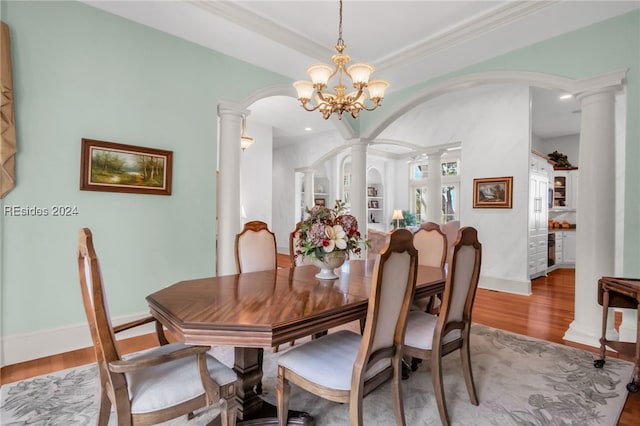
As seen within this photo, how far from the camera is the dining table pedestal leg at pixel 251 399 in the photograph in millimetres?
1736

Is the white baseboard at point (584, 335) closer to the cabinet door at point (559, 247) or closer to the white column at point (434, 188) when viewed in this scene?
the white column at point (434, 188)

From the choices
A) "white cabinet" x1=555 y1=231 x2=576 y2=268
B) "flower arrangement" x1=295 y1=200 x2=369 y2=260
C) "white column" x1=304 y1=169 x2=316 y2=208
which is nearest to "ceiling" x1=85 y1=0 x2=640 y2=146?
"flower arrangement" x1=295 y1=200 x2=369 y2=260

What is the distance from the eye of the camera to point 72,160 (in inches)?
107

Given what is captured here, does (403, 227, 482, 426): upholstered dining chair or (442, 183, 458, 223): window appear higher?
(442, 183, 458, 223): window

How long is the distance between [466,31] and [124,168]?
3.62m

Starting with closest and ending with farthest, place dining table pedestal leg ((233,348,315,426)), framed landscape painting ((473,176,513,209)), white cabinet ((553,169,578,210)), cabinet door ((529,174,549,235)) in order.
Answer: dining table pedestal leg ((233,348,315,426)) → framed landscape painting ((473,176,513,209)) → cabinet door ((529,174,549,235)) → white cabinet ((553,169,578,210))

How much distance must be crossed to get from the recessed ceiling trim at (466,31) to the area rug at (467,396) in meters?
3.05

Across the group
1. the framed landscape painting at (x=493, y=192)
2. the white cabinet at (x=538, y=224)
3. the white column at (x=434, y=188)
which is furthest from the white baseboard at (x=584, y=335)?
the white column at (x=434, y=188)

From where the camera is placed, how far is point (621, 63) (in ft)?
9.36

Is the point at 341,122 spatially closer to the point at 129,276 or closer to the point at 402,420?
the point at 129,276

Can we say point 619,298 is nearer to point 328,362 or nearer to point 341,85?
point 328,362

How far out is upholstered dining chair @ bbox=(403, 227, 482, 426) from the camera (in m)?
1.78

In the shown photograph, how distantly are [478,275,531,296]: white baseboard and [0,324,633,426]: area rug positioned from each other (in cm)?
231

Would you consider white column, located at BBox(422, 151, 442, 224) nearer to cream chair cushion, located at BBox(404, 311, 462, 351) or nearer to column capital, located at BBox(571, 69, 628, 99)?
column capital, located at BBox(571, 69, 628, 99)
